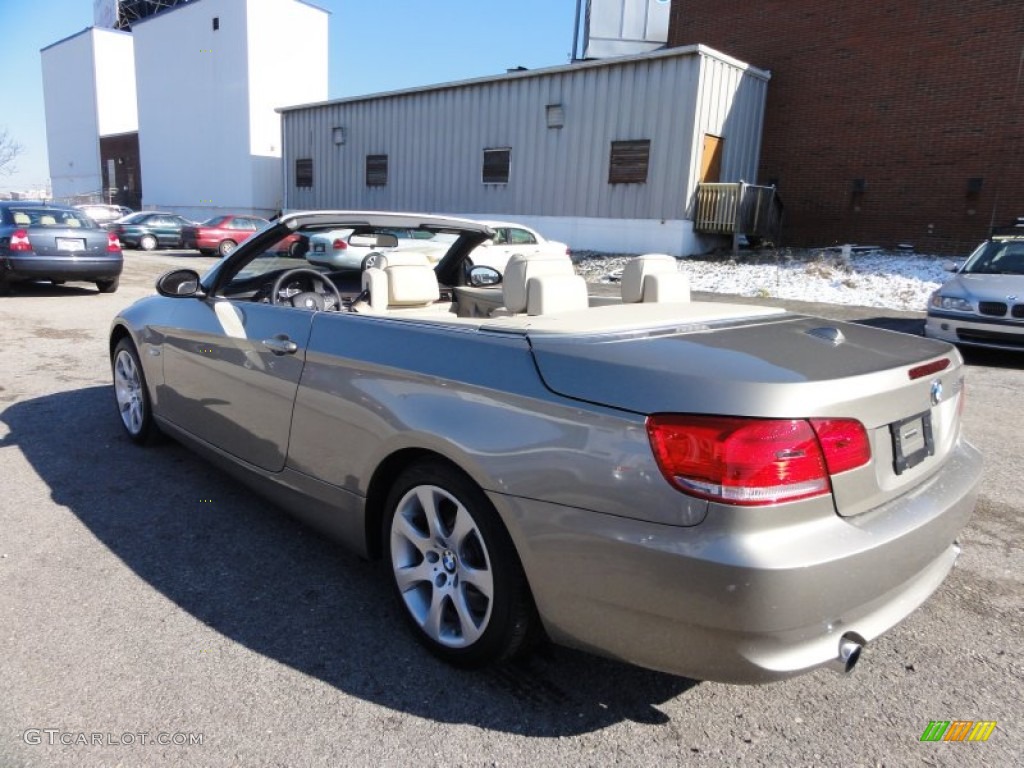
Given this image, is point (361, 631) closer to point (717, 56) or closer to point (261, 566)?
point (261, 566)

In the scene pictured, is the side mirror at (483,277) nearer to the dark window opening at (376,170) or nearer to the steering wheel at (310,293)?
the steering wheel at (310,293)

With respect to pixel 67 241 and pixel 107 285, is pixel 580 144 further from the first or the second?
pixel 67 241

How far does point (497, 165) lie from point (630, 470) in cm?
2064

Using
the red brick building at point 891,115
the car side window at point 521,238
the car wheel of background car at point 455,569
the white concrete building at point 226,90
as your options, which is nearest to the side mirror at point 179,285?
the car wheel of background car at point 455,569

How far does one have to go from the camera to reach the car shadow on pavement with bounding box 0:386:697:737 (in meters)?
2.29

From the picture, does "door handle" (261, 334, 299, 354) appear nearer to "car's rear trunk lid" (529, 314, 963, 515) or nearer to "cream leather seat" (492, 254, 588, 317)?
Answer: "cream leather seat" (492, 254, 588, 317)

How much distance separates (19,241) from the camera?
1082cm

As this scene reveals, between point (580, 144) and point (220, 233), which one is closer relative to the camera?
point (580, 144)

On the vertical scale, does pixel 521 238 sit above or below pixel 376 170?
below

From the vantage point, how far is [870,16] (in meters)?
17.1

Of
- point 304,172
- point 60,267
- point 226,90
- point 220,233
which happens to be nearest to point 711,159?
point 60,267

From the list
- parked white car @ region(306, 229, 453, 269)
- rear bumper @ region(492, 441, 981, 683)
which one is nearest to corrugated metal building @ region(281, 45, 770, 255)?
parked white car @ region(306, 229, 453, 269)

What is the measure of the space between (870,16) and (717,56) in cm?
376

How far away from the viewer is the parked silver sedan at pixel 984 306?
789 centimetres
